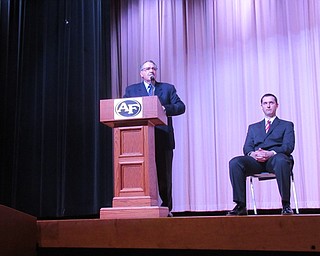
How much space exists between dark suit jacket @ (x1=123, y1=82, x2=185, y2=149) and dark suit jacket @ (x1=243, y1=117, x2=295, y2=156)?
0.57m

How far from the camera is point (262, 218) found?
2021 millimetres

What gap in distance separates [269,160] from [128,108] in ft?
3.52

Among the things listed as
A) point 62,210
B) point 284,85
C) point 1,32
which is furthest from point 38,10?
point 284,85

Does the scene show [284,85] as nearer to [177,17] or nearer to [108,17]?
[177,17]

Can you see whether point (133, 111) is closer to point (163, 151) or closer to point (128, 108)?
point (128, 108)

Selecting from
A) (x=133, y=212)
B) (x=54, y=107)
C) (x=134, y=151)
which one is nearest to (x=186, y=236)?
(x=133, y=212)

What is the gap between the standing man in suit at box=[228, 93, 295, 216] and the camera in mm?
3027

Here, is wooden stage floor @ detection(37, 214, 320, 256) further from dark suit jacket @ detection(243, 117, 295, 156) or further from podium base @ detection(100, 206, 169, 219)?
dark suit jacket @ detection(243, 117, 295, 156)

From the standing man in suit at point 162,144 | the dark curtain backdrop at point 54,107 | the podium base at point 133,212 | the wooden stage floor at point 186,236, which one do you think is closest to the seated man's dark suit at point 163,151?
the standing man in suit at point 162,144

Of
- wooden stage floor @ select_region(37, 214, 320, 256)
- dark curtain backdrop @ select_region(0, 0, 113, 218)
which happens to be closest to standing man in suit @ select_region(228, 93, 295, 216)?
wooden stage floor @ select_region(37, 214, 320, 256)

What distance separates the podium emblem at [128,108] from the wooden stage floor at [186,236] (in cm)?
80

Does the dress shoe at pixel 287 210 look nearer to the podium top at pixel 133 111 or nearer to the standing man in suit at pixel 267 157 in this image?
the standing man in suit at pixel 267 157

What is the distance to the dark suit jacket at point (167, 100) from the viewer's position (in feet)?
11.5

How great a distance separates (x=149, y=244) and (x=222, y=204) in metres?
2.61
